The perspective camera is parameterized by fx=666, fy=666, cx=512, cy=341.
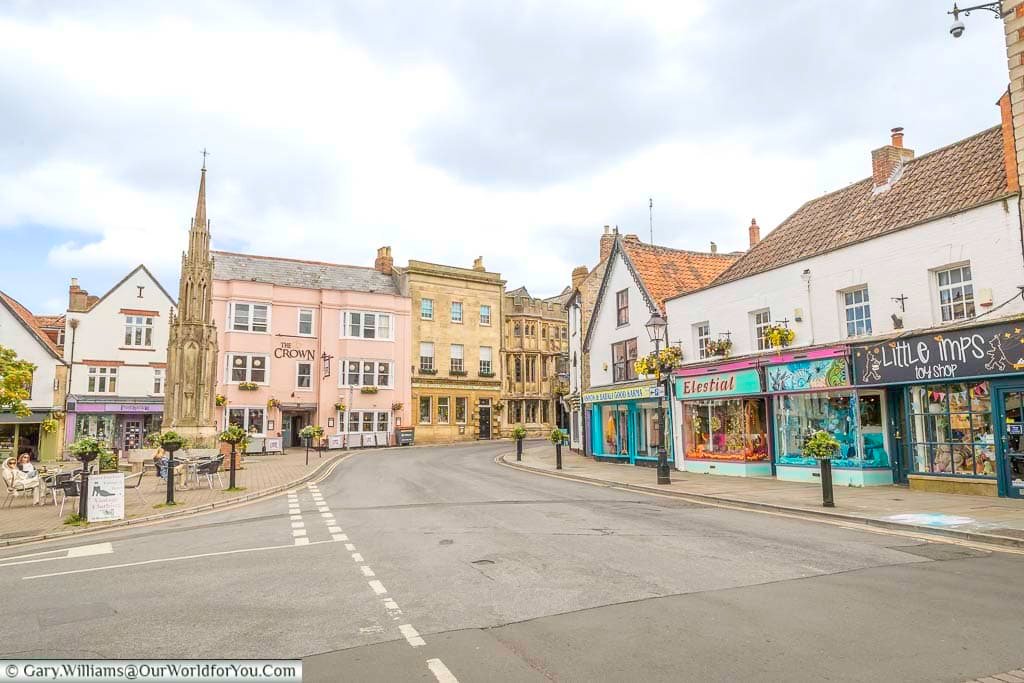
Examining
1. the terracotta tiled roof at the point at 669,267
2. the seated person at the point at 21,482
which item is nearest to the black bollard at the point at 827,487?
the terracotta tiled roof at the point at 669,267

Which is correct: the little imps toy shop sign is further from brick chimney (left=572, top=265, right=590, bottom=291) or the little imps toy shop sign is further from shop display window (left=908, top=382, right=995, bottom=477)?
brick chimney (left=572, top=265, right=590, bottom=291)

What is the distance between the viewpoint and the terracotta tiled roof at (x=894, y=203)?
16469 millimetres

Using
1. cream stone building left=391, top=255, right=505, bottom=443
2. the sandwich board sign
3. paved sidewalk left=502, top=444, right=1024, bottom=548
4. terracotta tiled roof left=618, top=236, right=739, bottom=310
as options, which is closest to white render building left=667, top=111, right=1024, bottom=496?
paved sidewalk left=502, top=444, right=1024, bottom=548

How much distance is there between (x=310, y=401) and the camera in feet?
141

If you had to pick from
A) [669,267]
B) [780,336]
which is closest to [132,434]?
[669,267]

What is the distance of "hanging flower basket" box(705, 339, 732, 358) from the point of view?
22391 millimetres

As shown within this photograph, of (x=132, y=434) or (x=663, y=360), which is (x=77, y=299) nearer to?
(x=132, y=434)

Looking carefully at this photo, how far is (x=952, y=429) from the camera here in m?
15.8

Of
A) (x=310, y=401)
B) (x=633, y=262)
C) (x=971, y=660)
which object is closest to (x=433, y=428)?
(x=310, y=401)

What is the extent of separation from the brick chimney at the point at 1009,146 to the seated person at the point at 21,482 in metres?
24.3

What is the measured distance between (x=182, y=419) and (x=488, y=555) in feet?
60.9

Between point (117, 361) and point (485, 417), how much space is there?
24812mm

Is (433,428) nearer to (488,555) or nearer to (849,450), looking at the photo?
(849,450)

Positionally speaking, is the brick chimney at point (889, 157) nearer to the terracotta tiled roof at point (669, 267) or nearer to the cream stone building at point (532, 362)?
the terracotta tiled roof at point (669, 267)
